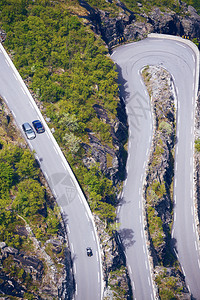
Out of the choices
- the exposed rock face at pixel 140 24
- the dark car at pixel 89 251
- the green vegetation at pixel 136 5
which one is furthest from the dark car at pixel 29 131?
the green vegetation at pixel 136 5

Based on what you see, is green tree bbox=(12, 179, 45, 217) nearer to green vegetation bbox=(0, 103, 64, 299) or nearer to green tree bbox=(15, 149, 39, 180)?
green vegetation bbox=(0, 103, 64, 299)

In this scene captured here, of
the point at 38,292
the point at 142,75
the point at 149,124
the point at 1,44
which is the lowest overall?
the point at 38,292

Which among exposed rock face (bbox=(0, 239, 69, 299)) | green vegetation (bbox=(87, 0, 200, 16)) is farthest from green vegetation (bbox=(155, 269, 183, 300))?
green vegetation (bbox=(87, 0, 200, 16))

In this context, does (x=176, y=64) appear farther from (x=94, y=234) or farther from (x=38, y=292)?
(x=38, y=292)

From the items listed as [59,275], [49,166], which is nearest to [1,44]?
[49,166]

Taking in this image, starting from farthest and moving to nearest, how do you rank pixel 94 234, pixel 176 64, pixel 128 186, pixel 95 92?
pixel 176 64 → pixel 95 92 → pixel 128 186 → pixel 94 234

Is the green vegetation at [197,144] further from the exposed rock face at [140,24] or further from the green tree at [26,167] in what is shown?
the green tree at [26,167]
